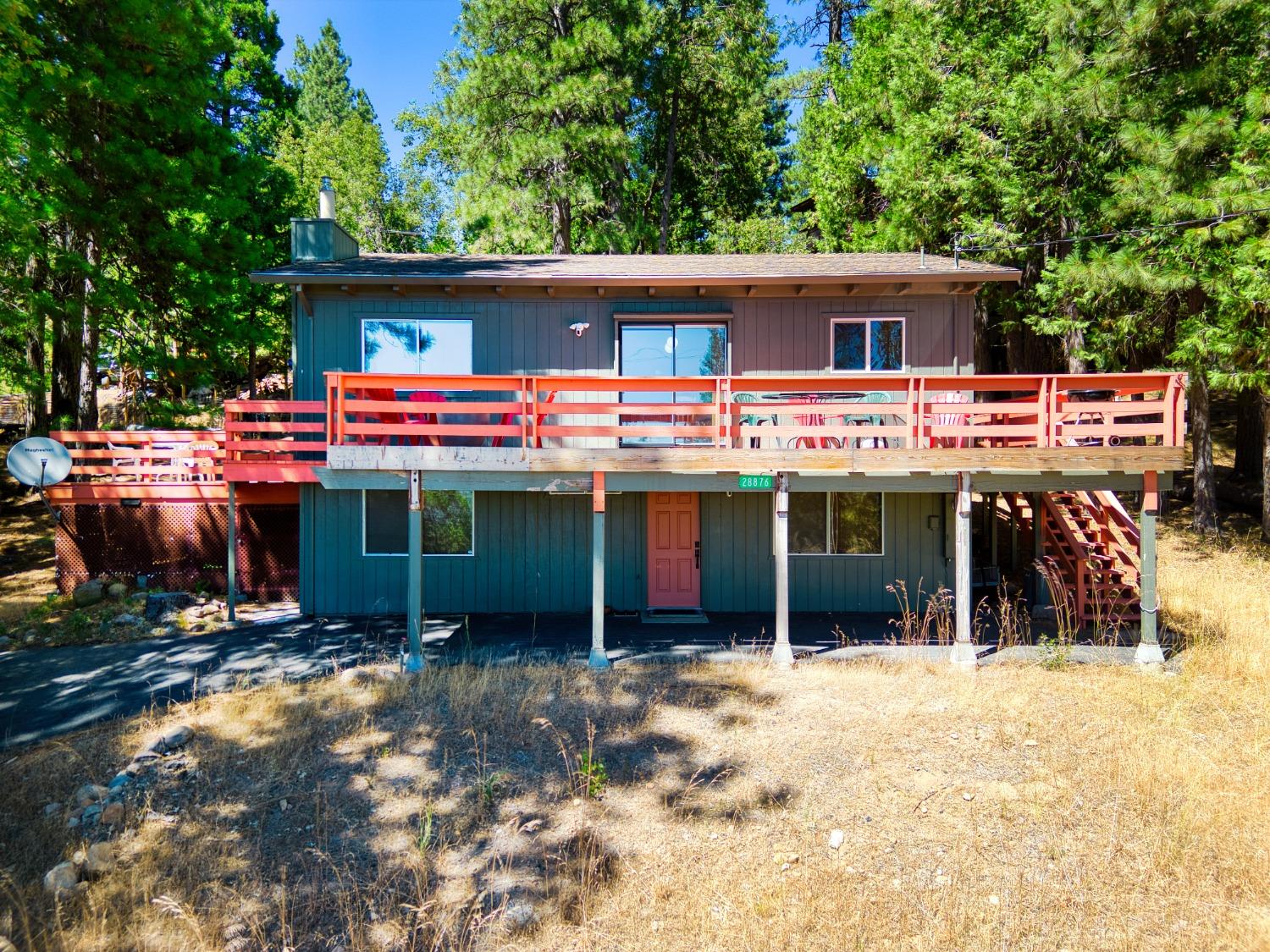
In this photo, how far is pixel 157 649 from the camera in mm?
9859

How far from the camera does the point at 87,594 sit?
40.1 feet

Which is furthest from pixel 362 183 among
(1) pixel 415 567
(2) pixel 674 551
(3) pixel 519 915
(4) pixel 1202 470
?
(3) pixel 519 915

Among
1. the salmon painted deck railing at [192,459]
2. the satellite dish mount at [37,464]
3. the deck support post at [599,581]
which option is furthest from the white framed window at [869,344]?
the satellite dish mount at [37,464]

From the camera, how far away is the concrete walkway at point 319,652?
805 cm

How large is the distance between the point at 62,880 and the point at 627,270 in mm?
9953

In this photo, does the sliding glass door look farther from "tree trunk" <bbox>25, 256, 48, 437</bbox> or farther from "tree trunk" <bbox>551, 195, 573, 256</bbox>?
"tree trunk" <bbox>551, 195, 573, 256</bbox>

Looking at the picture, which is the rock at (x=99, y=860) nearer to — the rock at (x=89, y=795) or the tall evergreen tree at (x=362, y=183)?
the rock at (x=89, y=795)

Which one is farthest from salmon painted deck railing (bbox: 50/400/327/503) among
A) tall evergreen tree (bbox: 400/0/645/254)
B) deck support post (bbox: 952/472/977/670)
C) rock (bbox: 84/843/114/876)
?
tall evergreen tree (bbox: 400/0/645/254)

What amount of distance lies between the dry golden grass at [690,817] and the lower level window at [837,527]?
3571 mm

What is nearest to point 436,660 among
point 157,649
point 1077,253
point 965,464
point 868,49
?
point 157,649

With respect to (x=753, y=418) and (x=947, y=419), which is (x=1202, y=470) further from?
(x=753, y=418)

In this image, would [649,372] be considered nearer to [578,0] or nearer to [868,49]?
[868,49]

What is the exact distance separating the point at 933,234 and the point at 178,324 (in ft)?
58.4

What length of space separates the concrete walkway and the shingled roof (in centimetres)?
511
